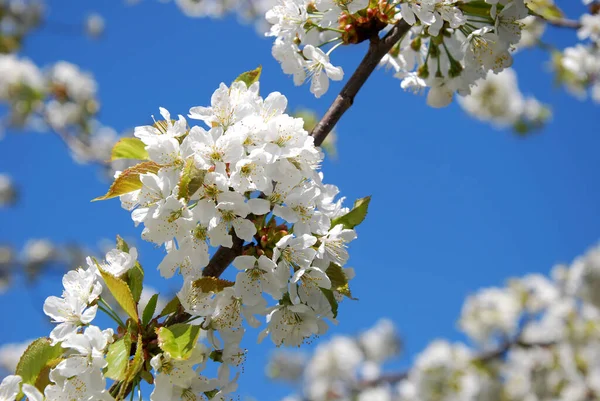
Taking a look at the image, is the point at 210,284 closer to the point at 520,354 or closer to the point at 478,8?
the point at 478,8

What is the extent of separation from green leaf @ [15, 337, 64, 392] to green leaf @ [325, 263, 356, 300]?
75 centimetres

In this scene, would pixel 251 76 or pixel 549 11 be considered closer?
pixel 251 76

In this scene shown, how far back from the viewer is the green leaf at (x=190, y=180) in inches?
50.0

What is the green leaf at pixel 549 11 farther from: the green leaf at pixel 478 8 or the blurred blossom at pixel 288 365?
the blurred blossom at pixel 288 365

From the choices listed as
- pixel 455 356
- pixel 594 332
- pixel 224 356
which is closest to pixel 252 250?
pixel 224 356

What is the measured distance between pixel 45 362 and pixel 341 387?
373 inches

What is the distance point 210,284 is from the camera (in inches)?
53.1

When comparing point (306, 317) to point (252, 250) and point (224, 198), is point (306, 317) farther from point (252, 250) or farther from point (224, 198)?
point (224, 198)

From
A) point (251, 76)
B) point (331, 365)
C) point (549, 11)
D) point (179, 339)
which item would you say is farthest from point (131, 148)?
point (331, 365)

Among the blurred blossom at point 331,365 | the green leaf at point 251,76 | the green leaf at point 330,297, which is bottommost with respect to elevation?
the green leaf at point 330,297

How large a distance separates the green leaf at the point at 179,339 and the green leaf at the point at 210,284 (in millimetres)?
101

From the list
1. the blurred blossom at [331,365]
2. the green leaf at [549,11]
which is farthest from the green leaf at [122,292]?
the blurred blossom at [331,365]

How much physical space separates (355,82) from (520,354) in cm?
859

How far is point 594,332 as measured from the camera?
321 inches
